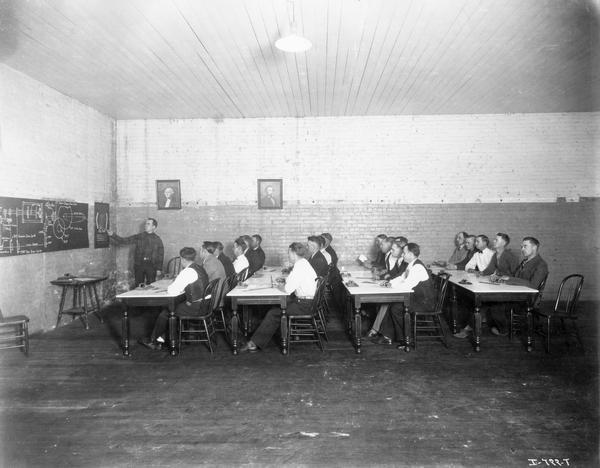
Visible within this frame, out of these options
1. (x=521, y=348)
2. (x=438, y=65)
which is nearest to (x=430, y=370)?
(x=521, y=348)

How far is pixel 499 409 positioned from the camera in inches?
130

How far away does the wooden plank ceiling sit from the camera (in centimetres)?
395

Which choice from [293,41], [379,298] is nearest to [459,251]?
[379,298]

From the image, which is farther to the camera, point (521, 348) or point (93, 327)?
point (93, 327)

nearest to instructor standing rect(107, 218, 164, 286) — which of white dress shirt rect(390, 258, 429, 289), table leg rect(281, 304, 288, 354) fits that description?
table leg rect(281, 304, 288, 354)

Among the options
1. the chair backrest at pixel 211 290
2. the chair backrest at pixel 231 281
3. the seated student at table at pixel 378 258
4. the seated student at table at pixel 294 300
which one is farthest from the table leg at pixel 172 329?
the seated student at table at pixel 378 258

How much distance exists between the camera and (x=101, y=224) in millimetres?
7375

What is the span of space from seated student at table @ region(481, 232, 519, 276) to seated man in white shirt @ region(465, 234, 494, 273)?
9 cm

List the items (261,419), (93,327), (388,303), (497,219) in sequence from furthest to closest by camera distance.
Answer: (497,219) < (93,327) < (388,303) < (261,419)

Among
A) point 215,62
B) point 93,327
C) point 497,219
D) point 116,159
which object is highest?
point 215,62

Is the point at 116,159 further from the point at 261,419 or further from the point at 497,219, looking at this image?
the point at 497,219

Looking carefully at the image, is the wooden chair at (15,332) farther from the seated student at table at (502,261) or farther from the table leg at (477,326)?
the seated student at table at (502,261)

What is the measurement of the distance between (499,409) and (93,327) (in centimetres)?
540

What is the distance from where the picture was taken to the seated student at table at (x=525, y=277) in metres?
5.11
